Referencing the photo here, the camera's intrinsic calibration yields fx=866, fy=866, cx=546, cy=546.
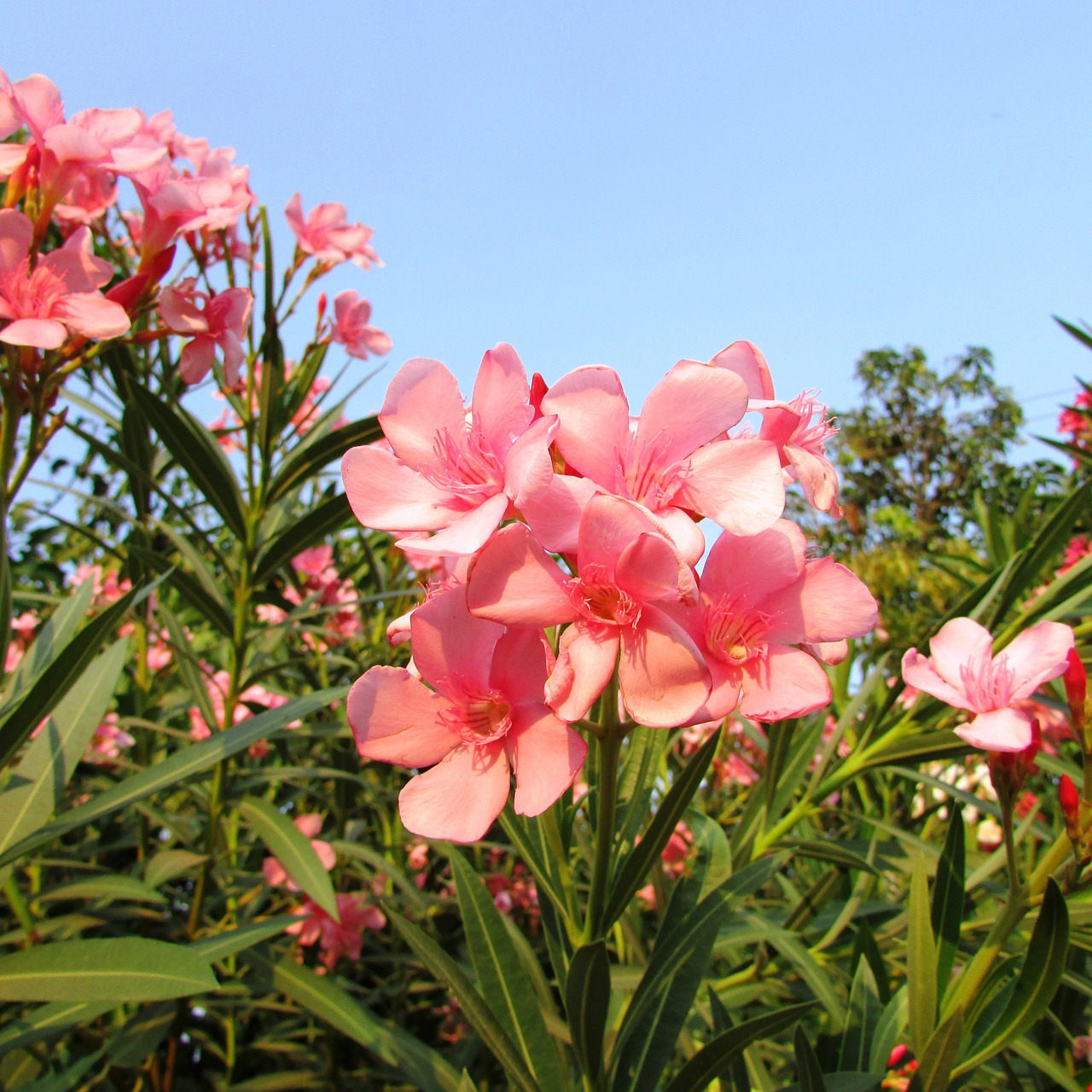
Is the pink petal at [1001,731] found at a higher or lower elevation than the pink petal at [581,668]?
lower

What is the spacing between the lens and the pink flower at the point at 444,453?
0.67m

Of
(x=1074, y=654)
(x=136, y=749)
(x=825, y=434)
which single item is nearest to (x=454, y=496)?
(x=825, y=434)

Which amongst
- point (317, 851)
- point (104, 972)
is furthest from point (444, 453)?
point (317, 851)

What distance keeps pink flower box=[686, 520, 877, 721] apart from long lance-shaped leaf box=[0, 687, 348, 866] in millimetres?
684

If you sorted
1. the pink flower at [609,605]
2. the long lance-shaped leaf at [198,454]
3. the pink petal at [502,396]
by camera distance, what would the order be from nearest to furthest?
1. the pink flower at [609,605]
2. the pink petal at [502,396]
3. the long lance-shaped leaf at [198,454]

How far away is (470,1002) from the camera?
2.42ft

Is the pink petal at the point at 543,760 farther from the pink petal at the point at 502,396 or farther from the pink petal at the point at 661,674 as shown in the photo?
the pink petal at the point at 502,396

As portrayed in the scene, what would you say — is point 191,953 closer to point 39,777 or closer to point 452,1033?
point 39,777

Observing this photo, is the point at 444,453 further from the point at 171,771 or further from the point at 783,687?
the point at 171,771

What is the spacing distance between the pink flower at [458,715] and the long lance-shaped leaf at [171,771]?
494 millimetres

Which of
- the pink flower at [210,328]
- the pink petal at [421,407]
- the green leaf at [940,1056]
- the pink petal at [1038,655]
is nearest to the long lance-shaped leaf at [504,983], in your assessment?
the green leaf at [940,1056]

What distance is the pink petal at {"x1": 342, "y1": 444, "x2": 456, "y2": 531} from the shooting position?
2.30ft

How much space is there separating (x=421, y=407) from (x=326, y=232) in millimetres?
1222

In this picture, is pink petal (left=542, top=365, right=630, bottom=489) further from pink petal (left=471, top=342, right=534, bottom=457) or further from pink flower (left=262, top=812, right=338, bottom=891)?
pink flower (left=262, top=812, right=338, bottom=891)
